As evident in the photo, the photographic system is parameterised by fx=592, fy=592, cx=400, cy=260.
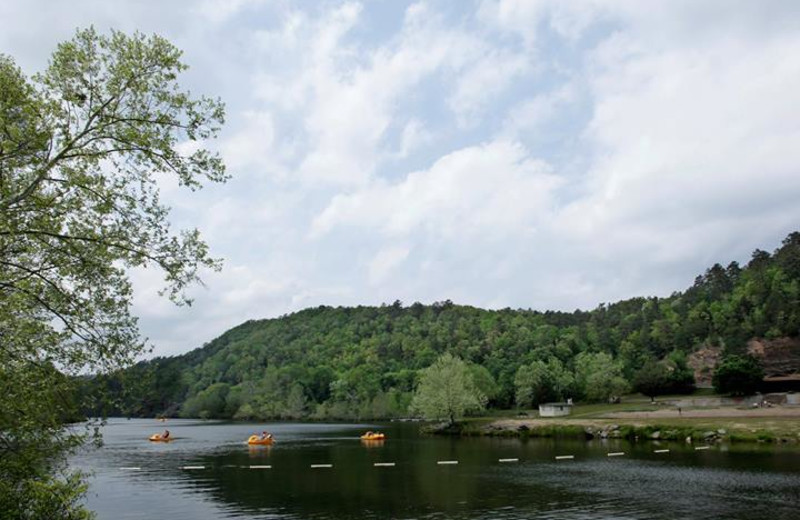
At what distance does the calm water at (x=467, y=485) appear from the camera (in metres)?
32.9

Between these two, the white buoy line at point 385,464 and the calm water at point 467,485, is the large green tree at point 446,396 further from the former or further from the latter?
the white buoy line at point 385,464

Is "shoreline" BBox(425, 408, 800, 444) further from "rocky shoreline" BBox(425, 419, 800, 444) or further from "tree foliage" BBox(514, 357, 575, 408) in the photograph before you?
"tree foliage" BBox(514, 357, 575, 408)

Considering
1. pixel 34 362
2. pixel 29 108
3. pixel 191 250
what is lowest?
pixel 34 362

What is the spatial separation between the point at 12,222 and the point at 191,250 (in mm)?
4069

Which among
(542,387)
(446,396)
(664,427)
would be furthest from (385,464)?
(542,387)

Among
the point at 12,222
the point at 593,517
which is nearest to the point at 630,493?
the point at 593,517

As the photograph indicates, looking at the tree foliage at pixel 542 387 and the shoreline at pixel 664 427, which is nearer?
the shoreline at pixel 664 427

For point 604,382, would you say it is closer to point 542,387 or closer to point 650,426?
point 542,387

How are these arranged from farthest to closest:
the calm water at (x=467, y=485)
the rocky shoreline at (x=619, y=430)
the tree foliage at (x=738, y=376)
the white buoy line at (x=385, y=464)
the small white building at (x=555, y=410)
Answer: the small white building at (x=555, y=410)
the tree foliage at (x=738, y=376)
the rocky shoreline at (x=619, y=430)
the white buoy line at (x=385, y=464)
the calm water at (x=467, y=485)

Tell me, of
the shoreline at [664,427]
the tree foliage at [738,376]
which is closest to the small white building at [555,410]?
the shoreline at [664,427]

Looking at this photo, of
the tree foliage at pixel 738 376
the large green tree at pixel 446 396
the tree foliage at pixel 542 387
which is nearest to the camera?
the tree foliage at pixel 738 376

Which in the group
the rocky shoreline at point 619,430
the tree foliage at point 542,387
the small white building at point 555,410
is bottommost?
the rocky shoreline at point 619,430

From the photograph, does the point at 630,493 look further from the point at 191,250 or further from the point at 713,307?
the point at 713,307

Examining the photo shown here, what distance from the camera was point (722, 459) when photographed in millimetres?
50750
